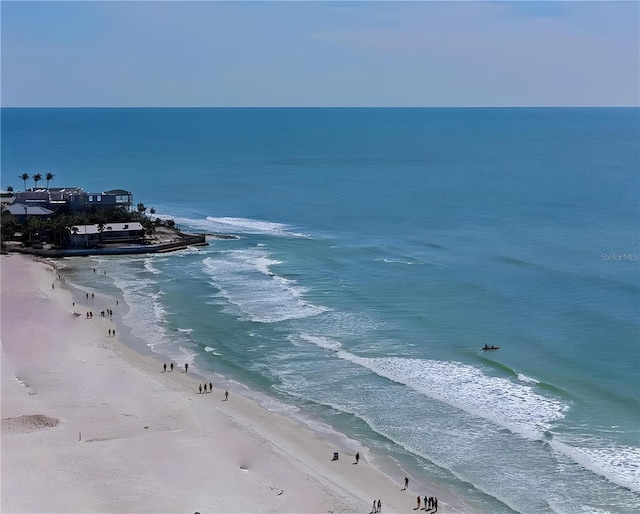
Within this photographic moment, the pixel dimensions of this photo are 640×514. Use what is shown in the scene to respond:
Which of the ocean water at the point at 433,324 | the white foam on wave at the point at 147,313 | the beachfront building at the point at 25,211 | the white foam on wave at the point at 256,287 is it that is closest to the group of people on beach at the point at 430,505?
the ocean water at the point at 433,324

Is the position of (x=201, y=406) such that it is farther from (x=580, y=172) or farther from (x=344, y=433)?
(x=580, y=172)

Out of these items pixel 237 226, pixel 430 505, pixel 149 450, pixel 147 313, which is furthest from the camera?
pixel 237 226

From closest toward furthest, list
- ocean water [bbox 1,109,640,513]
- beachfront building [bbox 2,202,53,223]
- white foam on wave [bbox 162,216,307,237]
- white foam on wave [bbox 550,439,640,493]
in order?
1. white foam on wave [bbox 550,439,640,493]
2. ocean water [bbox 1,109,640,513]
3. beachfront building [bbox 2,202,53,223]
4. white foam on wave [bbox 162,216,307,237]

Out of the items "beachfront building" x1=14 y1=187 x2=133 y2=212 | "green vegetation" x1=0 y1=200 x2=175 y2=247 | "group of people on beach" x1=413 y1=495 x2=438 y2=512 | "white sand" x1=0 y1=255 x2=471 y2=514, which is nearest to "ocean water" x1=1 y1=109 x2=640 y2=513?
"group of people on beach" x1=413 y1=495 x2=438 y2=512

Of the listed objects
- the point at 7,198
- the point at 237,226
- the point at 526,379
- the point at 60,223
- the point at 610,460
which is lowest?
the point at 610,460

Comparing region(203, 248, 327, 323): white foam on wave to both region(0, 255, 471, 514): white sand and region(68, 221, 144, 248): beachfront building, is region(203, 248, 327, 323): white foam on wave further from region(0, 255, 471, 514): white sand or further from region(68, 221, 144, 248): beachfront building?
region(0, 255, 471, 514): white sand

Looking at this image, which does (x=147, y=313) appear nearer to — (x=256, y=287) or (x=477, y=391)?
(x=256, y=287)

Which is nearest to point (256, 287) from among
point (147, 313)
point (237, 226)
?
point (147, 313)
